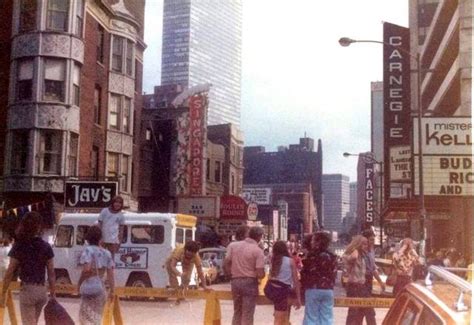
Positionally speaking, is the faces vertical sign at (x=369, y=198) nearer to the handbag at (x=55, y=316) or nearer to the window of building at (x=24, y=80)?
the window of building at (x=24, y=80)

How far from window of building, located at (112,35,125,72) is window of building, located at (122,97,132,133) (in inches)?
66.8

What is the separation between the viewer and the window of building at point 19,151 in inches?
1140

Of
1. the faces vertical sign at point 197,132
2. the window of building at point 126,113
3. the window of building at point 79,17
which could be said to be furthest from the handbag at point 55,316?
the faces vertical sign at point 197,132

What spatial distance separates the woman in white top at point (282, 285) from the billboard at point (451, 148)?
26.2 ft

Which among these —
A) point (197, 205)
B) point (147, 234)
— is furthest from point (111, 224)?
point (197, 205)

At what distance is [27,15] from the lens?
2956 cm

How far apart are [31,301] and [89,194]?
17496 millimetres

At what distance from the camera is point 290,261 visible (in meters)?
10.1

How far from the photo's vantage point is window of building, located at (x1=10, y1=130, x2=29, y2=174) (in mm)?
28953

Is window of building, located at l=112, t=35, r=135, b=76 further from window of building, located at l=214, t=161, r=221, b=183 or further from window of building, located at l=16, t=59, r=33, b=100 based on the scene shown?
window of building, located at l=214, t=161, r=221, b=183

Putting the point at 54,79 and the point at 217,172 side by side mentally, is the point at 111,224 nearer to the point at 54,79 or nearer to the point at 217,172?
the point at 54,79

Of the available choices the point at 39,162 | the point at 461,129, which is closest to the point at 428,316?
the point at 461,129

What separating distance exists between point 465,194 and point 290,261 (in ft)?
29.4

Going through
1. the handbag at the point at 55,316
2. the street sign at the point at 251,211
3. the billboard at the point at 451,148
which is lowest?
the handbag at the point at 55,316
